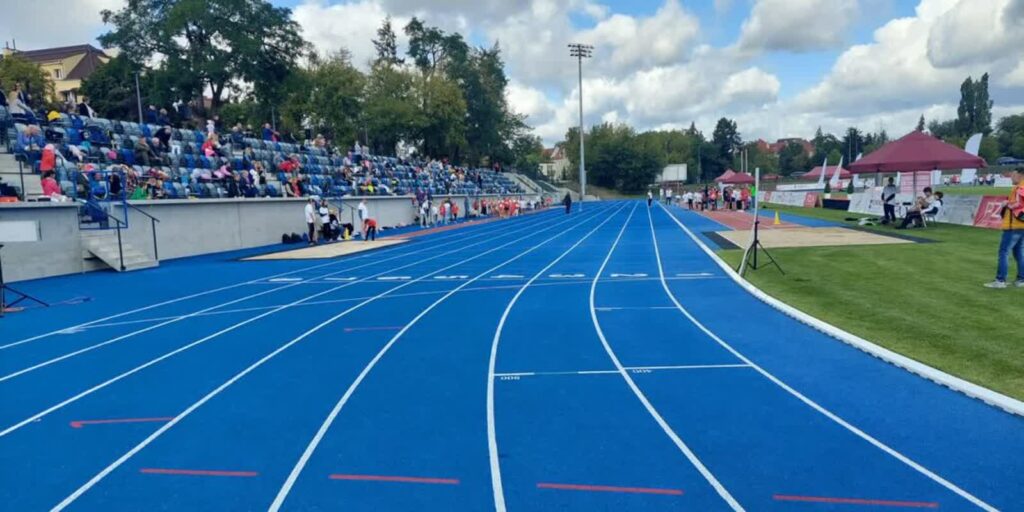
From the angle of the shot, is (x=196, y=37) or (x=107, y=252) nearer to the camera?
(x=107, y=252)

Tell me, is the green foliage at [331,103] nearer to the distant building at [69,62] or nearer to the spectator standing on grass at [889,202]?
the distant building at [69,62]

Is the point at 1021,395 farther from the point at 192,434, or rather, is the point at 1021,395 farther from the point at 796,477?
the point at 192,434

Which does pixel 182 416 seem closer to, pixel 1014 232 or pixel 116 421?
pixel 116 421

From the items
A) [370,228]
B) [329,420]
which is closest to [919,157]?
[370,228]

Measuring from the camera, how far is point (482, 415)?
5090 mm

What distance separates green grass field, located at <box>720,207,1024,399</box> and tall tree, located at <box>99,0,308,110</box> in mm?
39786

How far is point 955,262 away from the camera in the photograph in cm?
1178

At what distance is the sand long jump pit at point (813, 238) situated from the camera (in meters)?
16.2

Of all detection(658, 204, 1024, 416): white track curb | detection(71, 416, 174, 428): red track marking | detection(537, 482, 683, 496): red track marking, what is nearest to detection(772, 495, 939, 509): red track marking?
detection(537, 482, 683, 496): red track marking

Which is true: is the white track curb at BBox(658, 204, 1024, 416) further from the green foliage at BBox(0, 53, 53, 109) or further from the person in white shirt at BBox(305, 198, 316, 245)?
the green foliage at BBox(0, 53, 53, 109)

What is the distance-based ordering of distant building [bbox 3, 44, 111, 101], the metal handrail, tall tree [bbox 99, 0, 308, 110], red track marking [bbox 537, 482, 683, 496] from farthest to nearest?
distant building [bbox 3, 44, 111, 101] → tall tree [bbox 99, 0, 308, 110] → the metal handrail → red track marking [bbox 537, 482, 683, 496]

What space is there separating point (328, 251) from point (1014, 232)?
1719 cm

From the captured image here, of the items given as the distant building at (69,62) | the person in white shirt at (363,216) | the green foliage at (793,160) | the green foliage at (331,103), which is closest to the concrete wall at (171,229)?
the person in white shirt at (363,216)

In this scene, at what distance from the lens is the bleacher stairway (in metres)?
15.6
